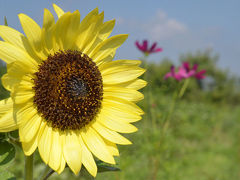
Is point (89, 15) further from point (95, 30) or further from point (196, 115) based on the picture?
point (196, 115)

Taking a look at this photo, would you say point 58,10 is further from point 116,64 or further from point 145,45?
point 145,45

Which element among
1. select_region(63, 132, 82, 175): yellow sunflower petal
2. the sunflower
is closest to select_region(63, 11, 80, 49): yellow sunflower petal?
the sunflower

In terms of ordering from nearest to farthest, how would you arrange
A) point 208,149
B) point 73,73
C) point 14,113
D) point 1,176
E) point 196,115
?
point 14,113 → point 1,176 → point 73,73 → point 208,149 → point 196,115

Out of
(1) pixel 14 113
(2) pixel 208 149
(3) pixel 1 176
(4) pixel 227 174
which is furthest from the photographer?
(2) pixel 208 149

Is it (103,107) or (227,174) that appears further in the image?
(227,174)

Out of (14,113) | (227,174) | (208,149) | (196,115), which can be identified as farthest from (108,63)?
(196,115)

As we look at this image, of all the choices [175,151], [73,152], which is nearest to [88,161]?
[73,152]

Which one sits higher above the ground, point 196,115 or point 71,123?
point 71,123

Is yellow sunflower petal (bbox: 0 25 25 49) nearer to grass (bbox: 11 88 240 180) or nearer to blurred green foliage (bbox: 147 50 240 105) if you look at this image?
grass (bbox: 11 88 240 180)
